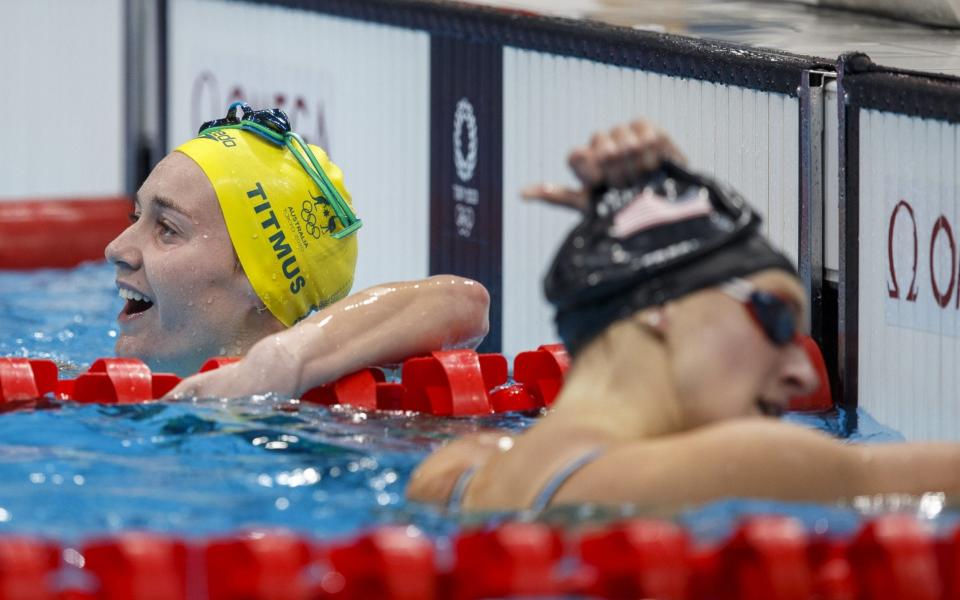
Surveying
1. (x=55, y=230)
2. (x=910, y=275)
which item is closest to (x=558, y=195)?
(x=910, y=275)

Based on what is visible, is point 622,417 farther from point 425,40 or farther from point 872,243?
point 425,40

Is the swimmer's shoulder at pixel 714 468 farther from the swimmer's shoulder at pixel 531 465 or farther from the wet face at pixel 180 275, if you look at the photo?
the wet face at pixel 180 275

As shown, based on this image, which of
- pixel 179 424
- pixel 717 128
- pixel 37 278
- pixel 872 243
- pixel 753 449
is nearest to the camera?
pixel 753 449

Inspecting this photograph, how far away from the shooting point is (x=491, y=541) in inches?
81.0

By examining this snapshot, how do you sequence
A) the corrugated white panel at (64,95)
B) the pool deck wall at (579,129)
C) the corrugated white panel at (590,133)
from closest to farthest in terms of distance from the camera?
1. the pool deck wall at (579,129)
2. the corrugated white panel at (590,133)
3. the corrugated white panel at (64,95)

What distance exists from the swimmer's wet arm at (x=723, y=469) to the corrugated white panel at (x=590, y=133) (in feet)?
5.91

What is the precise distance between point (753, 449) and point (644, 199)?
38 centimetres

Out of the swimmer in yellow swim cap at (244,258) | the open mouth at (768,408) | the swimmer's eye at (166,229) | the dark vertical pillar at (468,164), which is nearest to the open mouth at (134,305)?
the swimmer in yellow swim cap at (244,258)

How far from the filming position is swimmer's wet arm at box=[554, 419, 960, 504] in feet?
7.38

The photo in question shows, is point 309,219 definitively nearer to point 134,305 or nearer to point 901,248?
point 134,305

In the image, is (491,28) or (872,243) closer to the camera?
(872,243)

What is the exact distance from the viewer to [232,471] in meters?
2.89

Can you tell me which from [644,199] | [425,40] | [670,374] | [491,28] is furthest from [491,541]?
[425,40]

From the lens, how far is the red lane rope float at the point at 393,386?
3.54m
